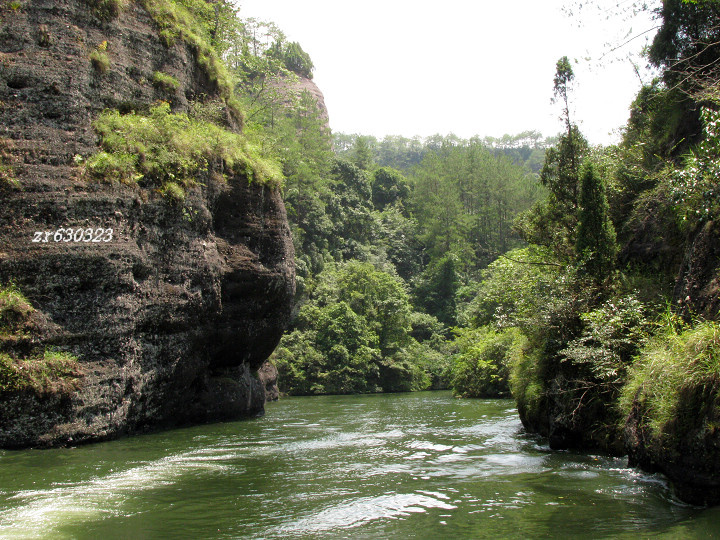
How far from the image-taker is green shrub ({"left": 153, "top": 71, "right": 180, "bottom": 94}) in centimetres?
1588

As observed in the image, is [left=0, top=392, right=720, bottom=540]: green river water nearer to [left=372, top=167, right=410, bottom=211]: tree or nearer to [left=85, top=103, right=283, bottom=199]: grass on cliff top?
[left=85, top=103, right=283, bottom=199]: grass on cliff top

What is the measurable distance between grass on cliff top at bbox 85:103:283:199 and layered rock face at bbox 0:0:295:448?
35 cm

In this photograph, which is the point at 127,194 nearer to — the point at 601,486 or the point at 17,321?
the point at 17,321

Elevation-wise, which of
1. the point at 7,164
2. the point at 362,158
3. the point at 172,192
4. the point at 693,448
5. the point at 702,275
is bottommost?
the point at 693,448

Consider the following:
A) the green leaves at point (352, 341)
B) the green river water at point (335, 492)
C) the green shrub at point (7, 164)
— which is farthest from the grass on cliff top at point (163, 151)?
the green leaves at point (352, 341)

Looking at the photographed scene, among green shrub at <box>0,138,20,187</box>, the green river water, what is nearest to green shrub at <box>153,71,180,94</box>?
green shrub at <box>0,138,20,187</box>

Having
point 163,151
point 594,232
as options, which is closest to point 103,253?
point 163,151

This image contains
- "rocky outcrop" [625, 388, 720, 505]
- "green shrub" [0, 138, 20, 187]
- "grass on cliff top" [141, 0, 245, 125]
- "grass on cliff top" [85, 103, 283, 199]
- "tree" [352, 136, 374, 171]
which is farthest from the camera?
"tree" [352, 136, 374, 171]

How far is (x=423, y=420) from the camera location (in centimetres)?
1755

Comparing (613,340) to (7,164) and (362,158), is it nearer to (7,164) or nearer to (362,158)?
(7,164)

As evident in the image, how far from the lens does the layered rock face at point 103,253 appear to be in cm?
1155

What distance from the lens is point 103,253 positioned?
12.3 m

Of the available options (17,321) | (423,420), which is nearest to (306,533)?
(17,321)

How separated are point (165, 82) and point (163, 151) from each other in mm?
2766
